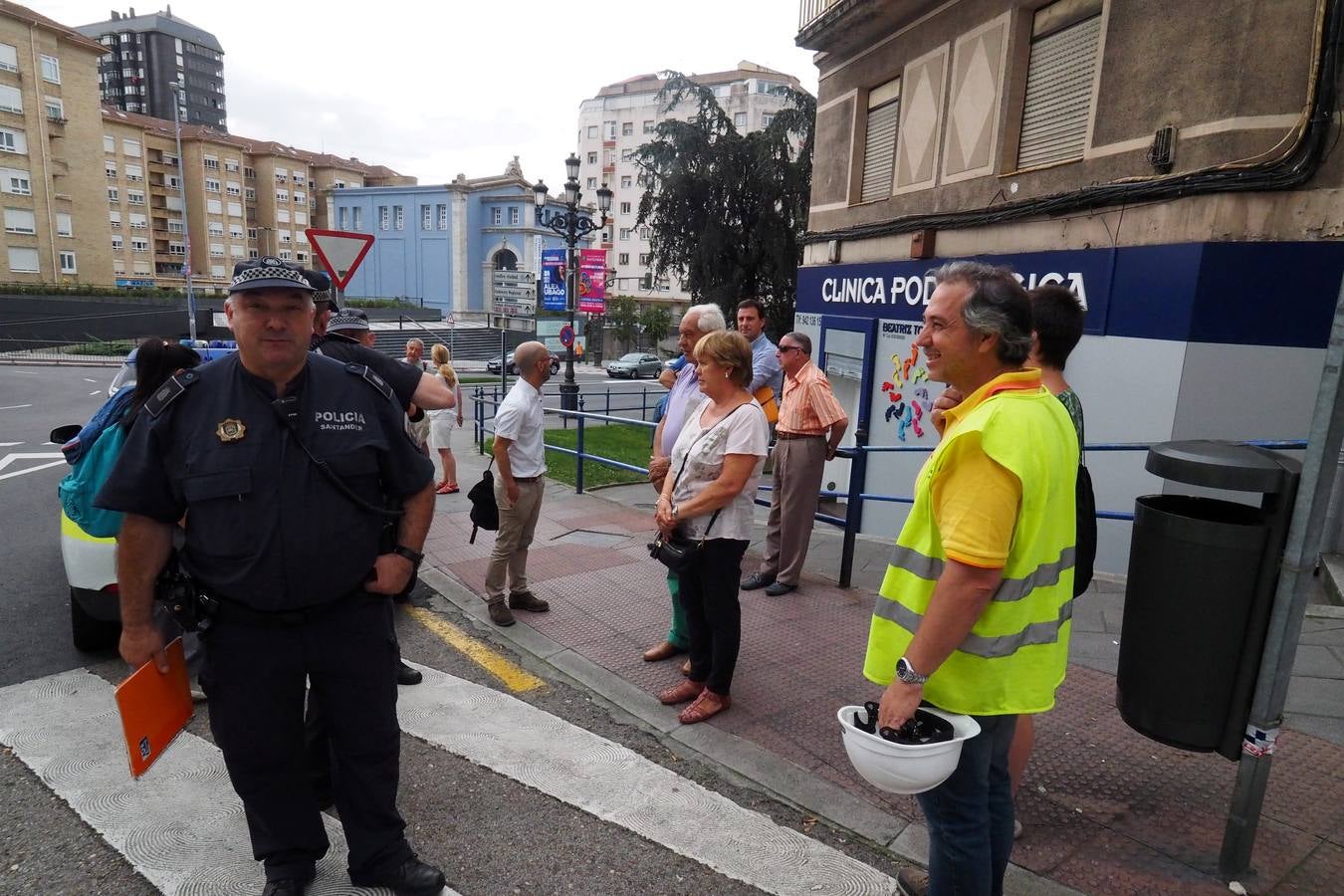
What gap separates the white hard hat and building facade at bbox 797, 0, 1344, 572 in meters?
5.02

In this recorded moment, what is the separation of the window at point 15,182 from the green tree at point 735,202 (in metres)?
46.1

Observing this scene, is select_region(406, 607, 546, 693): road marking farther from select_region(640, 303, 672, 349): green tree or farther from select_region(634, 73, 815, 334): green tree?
select_region(640, 303, 672, 349): green tree

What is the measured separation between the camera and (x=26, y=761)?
3.32 metres

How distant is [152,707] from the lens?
2447 millimetres

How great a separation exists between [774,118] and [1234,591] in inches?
737

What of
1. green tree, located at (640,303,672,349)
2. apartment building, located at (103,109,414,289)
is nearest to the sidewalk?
green tree, located at (640,303,672,349)

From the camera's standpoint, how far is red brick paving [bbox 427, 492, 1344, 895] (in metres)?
2.72

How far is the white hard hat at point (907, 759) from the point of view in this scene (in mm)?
1929

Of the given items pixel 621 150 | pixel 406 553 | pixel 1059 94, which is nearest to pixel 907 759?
pixel 406 553

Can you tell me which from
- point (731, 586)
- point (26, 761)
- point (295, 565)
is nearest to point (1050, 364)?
point (731, 586)

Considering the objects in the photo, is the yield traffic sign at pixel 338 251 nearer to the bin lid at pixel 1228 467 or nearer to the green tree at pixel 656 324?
the bin lid at pixel 1228 467

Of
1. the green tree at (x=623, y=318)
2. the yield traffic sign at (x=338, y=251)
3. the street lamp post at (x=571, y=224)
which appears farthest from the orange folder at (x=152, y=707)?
the green tree at (x=623, y=318)

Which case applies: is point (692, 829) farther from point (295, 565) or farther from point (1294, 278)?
point (1294, 278)

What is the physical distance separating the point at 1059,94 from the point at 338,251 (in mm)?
6663
